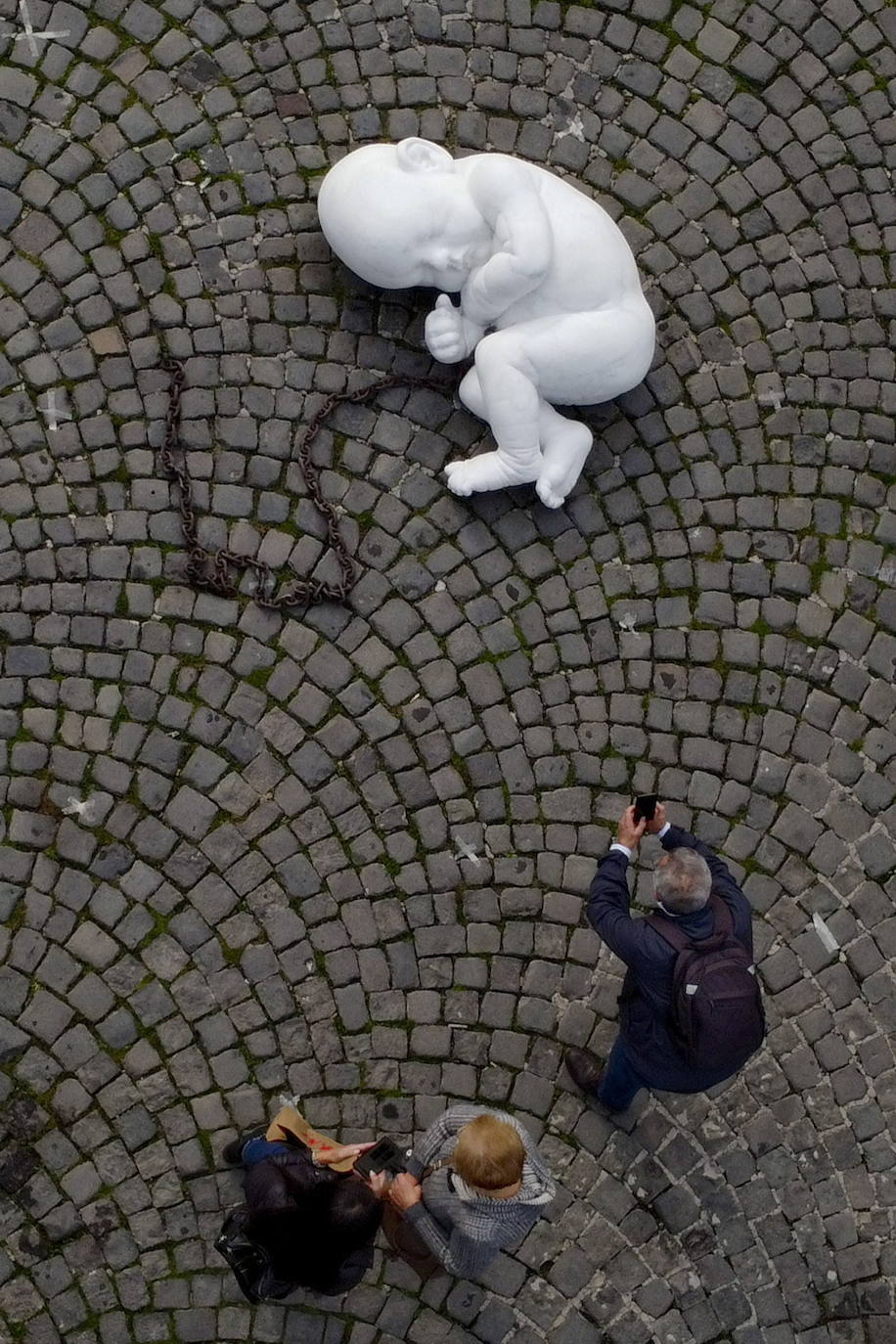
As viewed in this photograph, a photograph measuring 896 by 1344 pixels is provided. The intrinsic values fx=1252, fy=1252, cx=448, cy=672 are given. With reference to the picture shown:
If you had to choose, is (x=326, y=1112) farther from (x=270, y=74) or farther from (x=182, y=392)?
(x=270, y=74)

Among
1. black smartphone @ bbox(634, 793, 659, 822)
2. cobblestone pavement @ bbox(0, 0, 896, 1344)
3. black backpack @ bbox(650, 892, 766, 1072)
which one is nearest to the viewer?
black backpack @ bbox(650, 892, 766, 1072)

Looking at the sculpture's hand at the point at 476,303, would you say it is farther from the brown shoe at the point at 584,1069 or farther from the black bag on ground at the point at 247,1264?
the black bag on ground at the point at 247,1264

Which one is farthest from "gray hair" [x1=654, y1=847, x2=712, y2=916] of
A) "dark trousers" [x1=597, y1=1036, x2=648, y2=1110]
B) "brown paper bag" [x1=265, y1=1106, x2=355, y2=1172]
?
"brown paper bag" [x1=265, y1=1106, x2=355, y2=1172]

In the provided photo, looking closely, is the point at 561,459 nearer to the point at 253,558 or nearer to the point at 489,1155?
the point at 253,558

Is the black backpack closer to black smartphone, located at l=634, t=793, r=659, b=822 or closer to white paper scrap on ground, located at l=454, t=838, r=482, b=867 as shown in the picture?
black smartphone, located at l=634, t=793, r=659, b=822

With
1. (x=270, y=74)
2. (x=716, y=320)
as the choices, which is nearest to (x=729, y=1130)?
(x=716, y=320)
